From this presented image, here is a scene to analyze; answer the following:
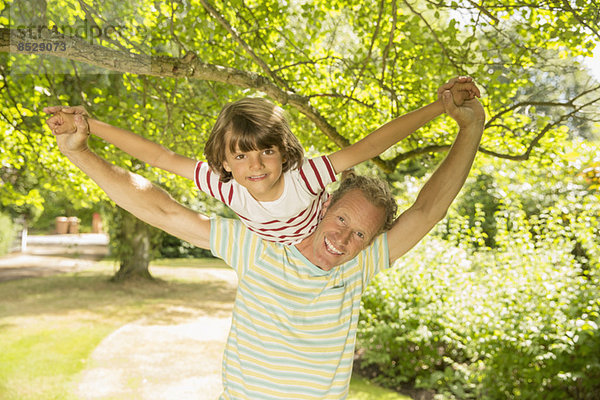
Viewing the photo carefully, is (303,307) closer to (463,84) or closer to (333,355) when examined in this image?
(333,355)

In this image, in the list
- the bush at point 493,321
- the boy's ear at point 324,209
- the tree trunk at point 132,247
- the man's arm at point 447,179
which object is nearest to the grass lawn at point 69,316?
the tree trunk at point 132,247

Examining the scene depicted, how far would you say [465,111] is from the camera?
182 centimetres

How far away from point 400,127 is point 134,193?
96cm

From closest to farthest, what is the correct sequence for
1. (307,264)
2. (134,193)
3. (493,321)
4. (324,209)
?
(134,193)
(307,264)
(324,209)
(493,321)

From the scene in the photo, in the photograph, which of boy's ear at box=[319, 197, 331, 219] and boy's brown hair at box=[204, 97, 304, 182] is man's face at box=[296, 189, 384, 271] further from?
A: boy's brown hair at box=[204, 97, 304, 182]

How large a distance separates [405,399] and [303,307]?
461 centimetres

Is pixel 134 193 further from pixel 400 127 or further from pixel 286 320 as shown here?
pixel 400 127

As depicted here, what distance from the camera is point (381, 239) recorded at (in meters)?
2.08

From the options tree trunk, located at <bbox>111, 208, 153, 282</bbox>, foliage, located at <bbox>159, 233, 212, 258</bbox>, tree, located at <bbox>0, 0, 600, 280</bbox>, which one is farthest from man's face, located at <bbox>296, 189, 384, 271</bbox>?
foliage, located at <bbox>159, 233, 212, 258</bbox>

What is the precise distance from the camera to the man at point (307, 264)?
1.87 meters

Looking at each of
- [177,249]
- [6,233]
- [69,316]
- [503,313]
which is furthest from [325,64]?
[177,249]

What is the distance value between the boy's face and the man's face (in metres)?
0.29

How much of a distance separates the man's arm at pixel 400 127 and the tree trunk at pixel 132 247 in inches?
434

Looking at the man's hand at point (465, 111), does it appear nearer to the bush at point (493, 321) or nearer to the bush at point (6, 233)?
the bush at point (493, 321)
